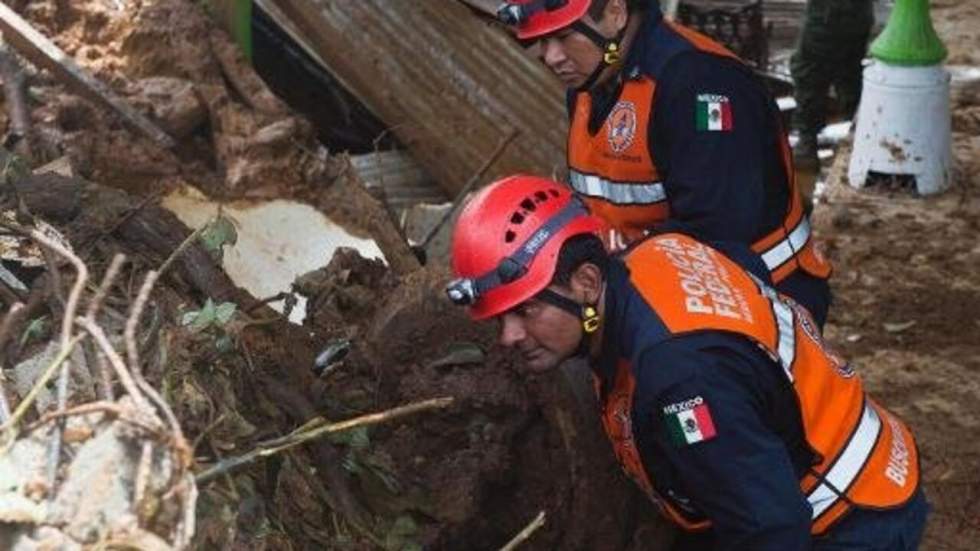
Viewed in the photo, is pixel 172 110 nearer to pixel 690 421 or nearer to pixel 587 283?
pixel 587 283

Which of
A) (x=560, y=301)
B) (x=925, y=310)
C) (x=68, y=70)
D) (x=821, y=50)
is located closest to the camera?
(x=560, y=301)

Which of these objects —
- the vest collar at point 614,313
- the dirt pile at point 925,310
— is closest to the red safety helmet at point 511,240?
the vest collar at point 614,313

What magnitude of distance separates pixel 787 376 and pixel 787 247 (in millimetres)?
1201

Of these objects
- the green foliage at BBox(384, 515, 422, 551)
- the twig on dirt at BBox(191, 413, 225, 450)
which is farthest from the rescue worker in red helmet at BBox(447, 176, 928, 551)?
the green foliage at BBox(384, 515, 422, 551)

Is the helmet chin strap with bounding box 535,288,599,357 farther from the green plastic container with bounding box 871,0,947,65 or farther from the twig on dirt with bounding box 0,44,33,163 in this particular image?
the green plastic container with bounding box 871,0,947,65

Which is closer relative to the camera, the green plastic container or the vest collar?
the vest collar

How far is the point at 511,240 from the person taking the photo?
3053 millimetres

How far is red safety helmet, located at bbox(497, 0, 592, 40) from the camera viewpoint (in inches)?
150

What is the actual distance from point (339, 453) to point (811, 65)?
5.99 meters

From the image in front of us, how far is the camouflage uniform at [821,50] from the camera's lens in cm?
884

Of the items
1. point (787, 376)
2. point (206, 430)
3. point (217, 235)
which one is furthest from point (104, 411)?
point (217, 235)

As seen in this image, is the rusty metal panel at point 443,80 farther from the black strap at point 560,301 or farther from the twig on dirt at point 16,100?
the black strap at point 560,301

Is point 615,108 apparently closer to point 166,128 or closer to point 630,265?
point 630,265

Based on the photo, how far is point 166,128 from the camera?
19.4 feet
